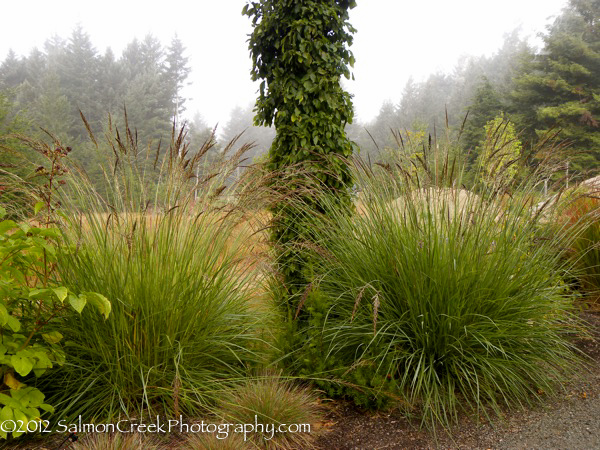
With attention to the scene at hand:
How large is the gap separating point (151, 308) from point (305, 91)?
235 centimetres

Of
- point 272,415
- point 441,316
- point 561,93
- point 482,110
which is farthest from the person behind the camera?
point 482,110

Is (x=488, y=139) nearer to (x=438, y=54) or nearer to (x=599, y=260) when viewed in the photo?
(x=599, y=260)

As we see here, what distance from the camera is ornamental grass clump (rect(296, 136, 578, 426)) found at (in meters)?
2.38

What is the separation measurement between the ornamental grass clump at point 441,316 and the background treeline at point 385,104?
567 centimetres

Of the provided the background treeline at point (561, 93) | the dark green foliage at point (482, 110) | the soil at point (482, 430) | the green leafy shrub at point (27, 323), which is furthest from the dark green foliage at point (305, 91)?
the dark green foliage at point (482, 110)

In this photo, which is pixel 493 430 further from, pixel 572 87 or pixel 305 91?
pixel 572 87

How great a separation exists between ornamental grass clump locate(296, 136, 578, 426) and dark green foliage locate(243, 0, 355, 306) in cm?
91

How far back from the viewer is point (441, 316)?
95.2 inches

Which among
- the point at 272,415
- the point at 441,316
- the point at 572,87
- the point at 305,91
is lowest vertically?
the point at 272,415

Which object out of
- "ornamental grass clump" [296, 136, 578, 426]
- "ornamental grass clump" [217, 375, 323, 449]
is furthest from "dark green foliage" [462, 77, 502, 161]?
"ornamental grass clump" [217, 375, 323, 449]

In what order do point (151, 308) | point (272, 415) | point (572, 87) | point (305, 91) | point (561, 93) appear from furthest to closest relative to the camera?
point (561, 93)
point (572, 87)
point (305, 91)
point (151, 308)
point (272, 415)

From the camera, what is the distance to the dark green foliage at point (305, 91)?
3.65 m

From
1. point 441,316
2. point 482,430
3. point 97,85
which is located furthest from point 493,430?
point 97,85

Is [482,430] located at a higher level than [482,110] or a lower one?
lower
